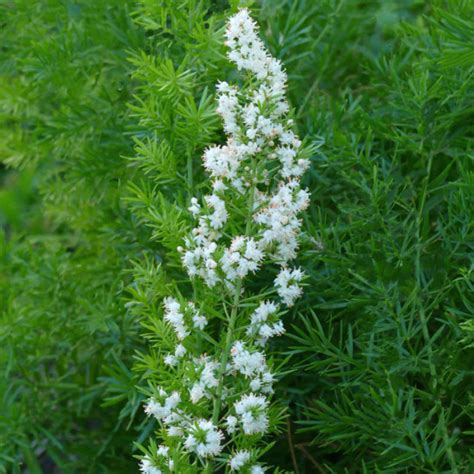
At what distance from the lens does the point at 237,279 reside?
4.34 feet

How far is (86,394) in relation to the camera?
6.32 feet

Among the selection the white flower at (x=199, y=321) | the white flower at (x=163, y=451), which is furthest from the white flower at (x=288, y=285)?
the white flower at (x=163, y=451)

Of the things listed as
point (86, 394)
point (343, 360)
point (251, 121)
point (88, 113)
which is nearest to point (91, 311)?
point (86, 394)

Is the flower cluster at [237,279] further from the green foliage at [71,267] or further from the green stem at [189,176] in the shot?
the green foliage at [71,267]

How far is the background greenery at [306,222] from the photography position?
1497mm

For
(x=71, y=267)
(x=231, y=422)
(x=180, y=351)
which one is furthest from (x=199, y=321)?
(x=71, y=267)

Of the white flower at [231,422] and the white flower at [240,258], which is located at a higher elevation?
the white flower at [240,258]

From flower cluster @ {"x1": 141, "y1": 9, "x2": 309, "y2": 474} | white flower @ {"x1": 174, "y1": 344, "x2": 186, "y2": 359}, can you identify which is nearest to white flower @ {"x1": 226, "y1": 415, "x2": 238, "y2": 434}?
flower cluster @ {"x1": 141, "y1": 9, "x2": 309, "y2": 474}

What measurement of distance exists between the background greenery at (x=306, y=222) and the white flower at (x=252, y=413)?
182mm

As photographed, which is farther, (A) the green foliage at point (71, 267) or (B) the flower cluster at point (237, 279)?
(A) the green foliage at point (71, 267)

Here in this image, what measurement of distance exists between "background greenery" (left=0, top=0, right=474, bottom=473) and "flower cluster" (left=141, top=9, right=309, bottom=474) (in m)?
0.09

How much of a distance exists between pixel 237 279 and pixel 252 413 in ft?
0.58

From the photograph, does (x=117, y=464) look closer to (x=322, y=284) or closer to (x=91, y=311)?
(x=91, y=311)

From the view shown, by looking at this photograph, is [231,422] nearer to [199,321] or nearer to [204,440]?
[204,440]
